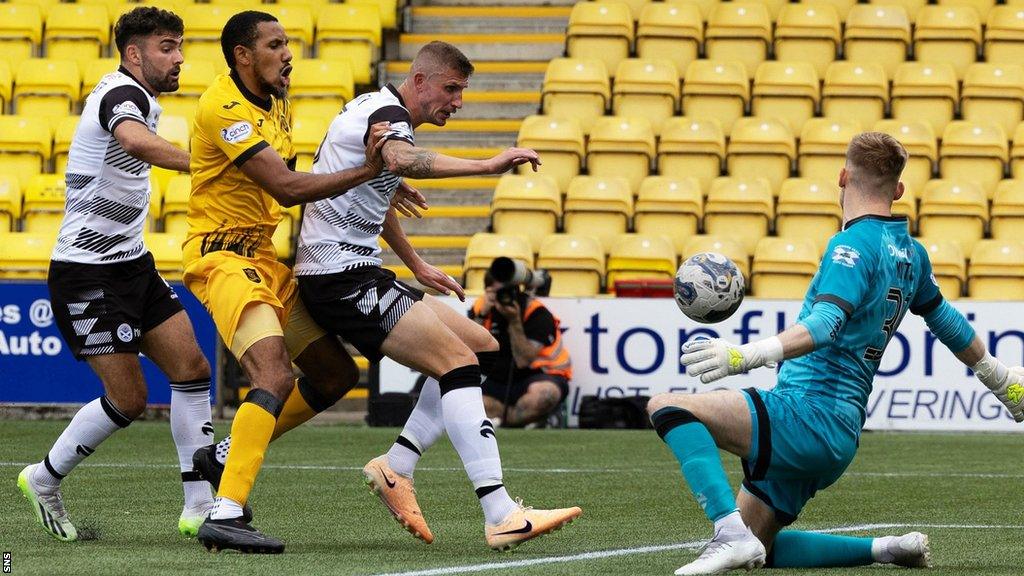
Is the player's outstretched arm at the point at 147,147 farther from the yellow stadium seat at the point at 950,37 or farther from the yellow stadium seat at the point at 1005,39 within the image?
the yellow stadium seat at the point at 1005,39

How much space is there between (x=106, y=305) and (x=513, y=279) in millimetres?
6997

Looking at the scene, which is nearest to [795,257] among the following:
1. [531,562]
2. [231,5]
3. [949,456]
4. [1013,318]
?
[1013,318]

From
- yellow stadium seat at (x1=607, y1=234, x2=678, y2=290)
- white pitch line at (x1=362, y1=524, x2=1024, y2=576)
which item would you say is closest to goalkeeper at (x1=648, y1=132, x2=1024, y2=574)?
white pitch line at (x1=362, y1=524, x2=1024, y2=576)

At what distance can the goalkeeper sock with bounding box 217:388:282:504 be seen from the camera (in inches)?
246

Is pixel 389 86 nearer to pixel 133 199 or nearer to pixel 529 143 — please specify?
pixel 133 199

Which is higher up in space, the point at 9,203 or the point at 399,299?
the point at 399,299

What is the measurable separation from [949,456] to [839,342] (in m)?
6.28

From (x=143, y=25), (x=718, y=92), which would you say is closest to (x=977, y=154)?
(x=718, y=92)

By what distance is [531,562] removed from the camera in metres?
5.89

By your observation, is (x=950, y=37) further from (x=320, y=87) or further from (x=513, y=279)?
(x=513, y=279)

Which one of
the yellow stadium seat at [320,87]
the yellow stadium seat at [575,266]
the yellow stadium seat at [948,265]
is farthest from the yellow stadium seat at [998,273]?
the yellow stadium seat at [320,87]

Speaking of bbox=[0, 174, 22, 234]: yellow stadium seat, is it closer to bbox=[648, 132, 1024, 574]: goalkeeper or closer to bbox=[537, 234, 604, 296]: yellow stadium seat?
bbox=[537, 234, 604, 296]: yellow stadium seat

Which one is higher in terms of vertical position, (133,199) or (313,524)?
(133,199)

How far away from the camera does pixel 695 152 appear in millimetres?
16812
